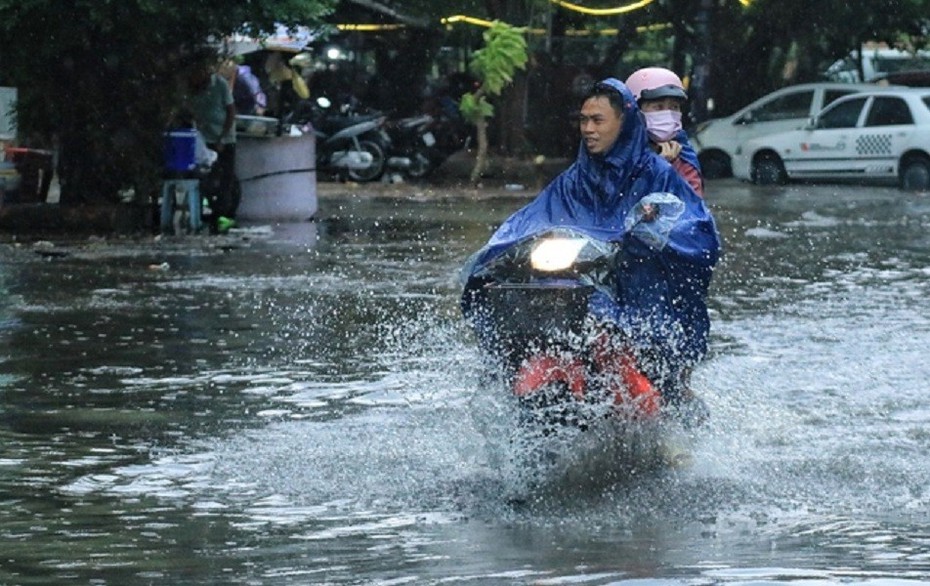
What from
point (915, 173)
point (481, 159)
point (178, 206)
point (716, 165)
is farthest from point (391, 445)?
point (716, 165)

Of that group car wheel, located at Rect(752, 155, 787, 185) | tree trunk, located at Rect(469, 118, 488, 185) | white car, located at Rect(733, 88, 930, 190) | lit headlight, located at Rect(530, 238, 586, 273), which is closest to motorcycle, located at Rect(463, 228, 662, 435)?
lit headlight, located at Rect(530, 238, 586, 273)

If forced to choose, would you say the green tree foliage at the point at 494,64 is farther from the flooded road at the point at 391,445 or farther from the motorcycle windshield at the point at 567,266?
the motorcycle windshield at the point at 567,266

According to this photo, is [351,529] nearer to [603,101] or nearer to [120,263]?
[603,101]

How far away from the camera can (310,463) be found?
25.0ft

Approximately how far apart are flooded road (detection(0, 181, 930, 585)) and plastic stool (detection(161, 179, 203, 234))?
301 cm

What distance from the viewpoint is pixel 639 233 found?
6.63 meters

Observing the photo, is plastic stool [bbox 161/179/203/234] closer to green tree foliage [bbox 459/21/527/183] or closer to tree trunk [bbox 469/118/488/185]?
green tree foliage [bbox 459/21/527/183]

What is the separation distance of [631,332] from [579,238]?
1.23 ft

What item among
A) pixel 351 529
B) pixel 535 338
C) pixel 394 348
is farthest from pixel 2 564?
pixel 394 348

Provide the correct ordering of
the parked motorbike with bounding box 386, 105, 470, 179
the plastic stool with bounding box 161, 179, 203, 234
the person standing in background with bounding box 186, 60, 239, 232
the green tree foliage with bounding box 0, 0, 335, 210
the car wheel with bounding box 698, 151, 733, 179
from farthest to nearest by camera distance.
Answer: the car wheel with bounding box 698, 151, 733, 179 < the parked motorbike with bounding box 386, 105, 470, 179 < the person standing in background with bounding box 186, 60, 239, 232 < the plastic stool with bounding box 161, 179, 203, 234 < the green tree foliage with bounding box 0, 0, 335, 210

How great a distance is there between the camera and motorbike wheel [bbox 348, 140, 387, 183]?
91.0 ft

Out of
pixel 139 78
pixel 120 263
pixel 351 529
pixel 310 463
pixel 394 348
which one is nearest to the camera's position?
pixel 351 529

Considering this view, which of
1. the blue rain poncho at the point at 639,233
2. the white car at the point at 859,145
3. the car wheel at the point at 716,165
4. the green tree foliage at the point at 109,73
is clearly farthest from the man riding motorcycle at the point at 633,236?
the car wheel at the point at 716,165

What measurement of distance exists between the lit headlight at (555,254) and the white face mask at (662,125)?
1055 mm
